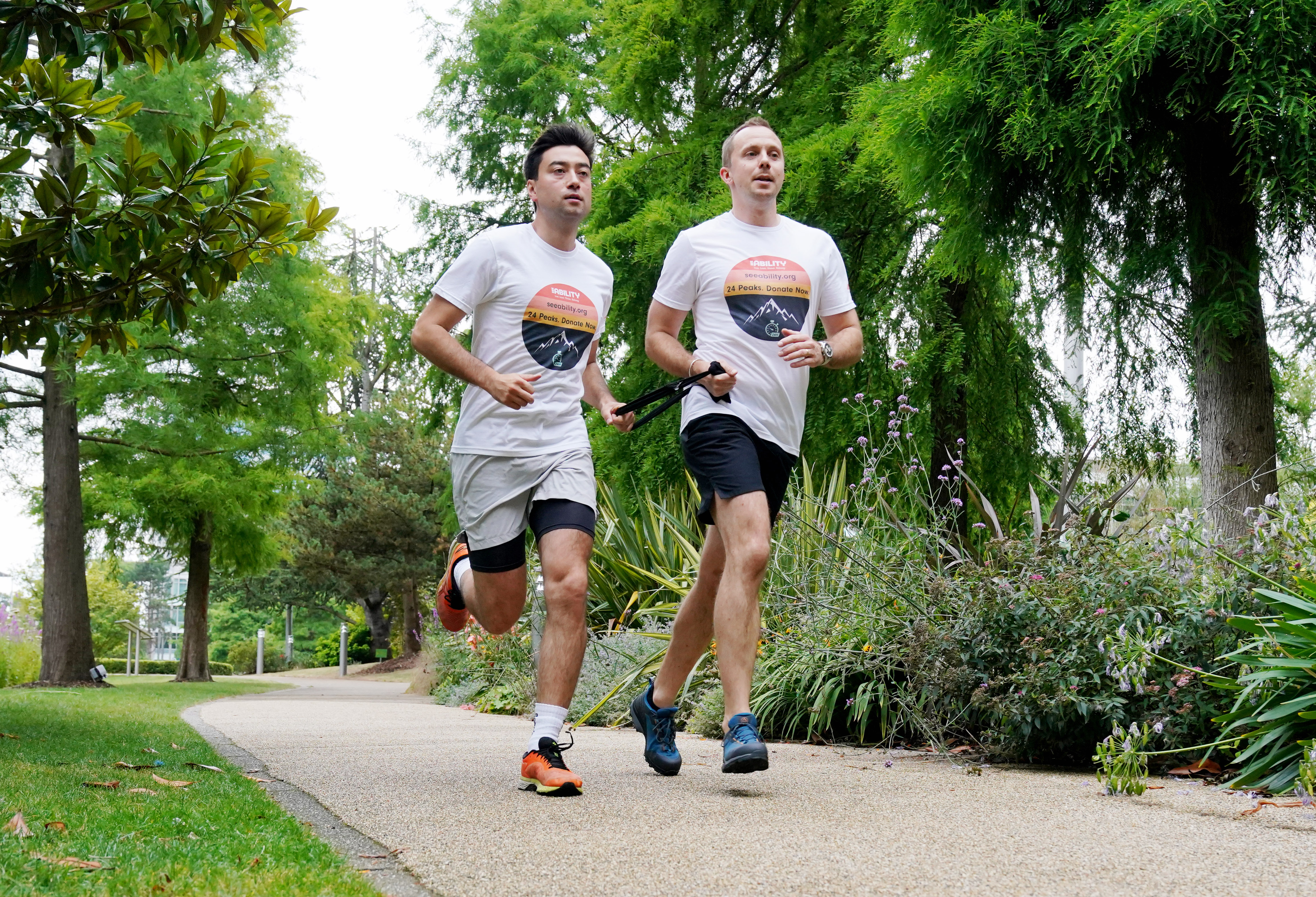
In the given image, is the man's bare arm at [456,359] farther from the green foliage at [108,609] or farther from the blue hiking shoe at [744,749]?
the green foliage at [108,609]

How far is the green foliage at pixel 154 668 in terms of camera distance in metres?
33.2

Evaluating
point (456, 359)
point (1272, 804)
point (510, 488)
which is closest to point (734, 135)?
point (456, 359)

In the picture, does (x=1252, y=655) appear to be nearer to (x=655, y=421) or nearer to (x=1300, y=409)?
(x=1300, y=409)

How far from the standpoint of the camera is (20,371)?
14922mm

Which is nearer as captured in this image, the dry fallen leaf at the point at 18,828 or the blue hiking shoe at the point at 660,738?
the dry fallen leaf at the point at 18,828

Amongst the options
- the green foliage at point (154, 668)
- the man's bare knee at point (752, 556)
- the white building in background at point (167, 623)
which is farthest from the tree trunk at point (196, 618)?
the white building in background at point (167, 623)

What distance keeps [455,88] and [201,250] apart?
590 inches

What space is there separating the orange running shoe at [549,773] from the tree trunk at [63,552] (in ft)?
42.3

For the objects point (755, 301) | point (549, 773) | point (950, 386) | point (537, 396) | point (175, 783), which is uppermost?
point (950, 386)

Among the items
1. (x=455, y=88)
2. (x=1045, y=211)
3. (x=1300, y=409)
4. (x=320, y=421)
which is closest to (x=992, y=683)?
(x=1045, y=211)

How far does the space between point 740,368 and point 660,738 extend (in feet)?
4.27

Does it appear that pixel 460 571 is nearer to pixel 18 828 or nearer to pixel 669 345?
pixel 669 345

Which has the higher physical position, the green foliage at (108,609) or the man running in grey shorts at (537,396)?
the man running in grey shorts at (537,396)

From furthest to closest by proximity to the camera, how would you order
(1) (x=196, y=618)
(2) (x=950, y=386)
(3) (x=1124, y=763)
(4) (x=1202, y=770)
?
(1) (x=196, y=618)
(2) (x=950, y=386)
(4) (x=1202, y=770)
(3) (x=1124, y=763)
